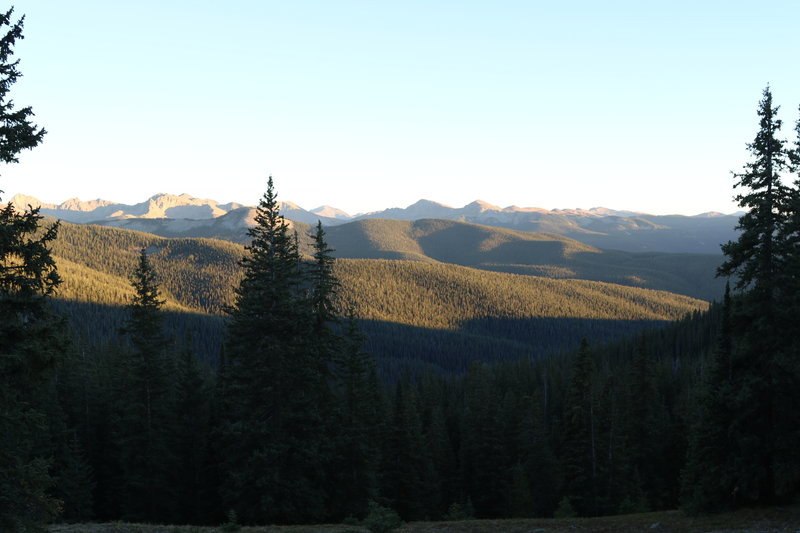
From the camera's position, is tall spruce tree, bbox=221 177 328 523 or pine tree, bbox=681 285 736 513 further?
tall spruce tree, bbox=221 177 328 523

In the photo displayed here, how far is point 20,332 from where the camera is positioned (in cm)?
1348

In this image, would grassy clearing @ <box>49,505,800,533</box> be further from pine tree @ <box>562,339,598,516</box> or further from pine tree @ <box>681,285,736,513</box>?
pine tree @ <box>562,339,598,516</box>

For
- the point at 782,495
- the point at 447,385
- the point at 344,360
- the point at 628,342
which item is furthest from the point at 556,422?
the point at 628,342

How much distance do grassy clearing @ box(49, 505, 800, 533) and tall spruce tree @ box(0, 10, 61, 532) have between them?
626 cm

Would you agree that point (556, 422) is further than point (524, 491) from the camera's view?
Yes

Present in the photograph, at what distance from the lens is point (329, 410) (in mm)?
29375

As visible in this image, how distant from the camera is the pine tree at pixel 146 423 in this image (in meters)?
31.1

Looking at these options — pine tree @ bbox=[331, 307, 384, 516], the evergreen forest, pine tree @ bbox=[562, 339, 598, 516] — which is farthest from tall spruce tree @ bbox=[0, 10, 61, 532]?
pine tree @ bbox=[562, 339, 598, 516]

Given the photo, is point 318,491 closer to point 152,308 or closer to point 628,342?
point 152,308

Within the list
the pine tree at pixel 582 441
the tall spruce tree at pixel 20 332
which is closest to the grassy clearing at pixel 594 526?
the tall spruce tree at pixel 20 332

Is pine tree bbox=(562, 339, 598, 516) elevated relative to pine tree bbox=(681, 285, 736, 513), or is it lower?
lower

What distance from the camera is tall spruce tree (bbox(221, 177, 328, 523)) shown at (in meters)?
24.7

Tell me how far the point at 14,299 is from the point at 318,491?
1677 cm

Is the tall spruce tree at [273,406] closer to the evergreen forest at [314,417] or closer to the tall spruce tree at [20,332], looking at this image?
the evergreen forest at [314,417]
